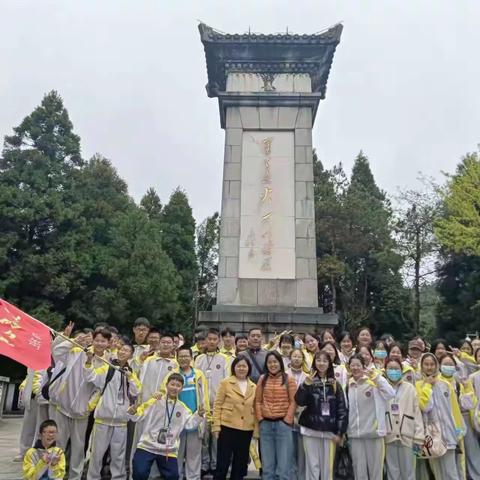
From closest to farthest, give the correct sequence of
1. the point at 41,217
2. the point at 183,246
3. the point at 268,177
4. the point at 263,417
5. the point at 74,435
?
the point at 263,417 < the point at 74,435 < the point at 268,177 < the point at 41,217 < the point at 183,246

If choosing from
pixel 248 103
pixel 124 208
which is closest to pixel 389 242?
pixel 124 208

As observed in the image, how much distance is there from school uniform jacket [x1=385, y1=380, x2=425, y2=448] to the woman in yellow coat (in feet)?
4.52

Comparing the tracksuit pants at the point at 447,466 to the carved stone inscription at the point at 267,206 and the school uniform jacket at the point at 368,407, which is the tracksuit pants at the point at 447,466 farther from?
the carved stone inscription at the point at 267,206

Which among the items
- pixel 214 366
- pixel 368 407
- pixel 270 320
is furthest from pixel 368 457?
pixel 270 320

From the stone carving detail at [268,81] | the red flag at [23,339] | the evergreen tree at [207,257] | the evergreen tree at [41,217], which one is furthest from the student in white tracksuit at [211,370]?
the evergreen tree at [207,257]

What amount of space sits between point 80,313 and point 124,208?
8.48m

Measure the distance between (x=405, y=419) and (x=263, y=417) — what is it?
→ 4.69ft

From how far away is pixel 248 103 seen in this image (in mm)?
10305

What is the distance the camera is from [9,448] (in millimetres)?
7551

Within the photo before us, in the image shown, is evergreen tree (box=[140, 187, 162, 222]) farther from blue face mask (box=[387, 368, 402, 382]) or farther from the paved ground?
blue face mask (box=[387, 368, 402, 382])

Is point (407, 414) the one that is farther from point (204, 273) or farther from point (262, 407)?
point (204, 273)

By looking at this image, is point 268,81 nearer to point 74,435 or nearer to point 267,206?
point 267,206

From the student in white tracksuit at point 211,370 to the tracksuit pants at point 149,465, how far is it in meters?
0.93

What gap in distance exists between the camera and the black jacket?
15.8 feet
